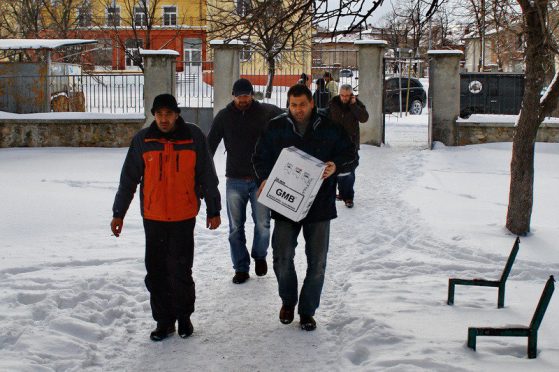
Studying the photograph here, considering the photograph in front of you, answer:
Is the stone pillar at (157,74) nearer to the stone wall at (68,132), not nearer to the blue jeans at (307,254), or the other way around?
the stone wall at (68,132)

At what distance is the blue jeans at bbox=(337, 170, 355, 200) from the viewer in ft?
36.0

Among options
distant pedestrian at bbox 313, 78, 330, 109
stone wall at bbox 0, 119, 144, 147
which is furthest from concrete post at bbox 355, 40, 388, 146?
stone wall at bbox 0, 119, 144, 147

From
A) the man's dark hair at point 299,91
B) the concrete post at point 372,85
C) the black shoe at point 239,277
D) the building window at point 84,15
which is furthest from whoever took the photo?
the building window at point 84,15

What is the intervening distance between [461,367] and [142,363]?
1.97m

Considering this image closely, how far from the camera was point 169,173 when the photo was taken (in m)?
5.54

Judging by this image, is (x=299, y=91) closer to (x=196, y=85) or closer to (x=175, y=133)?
(x=175, y=133)

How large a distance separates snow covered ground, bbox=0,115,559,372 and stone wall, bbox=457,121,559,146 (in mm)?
5269

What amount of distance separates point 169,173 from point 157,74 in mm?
13036

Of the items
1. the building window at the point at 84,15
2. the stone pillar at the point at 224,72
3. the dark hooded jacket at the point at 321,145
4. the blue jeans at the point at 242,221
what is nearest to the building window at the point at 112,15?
the building window at the point at 84,15

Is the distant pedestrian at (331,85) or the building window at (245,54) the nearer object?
the distant pedestrian at (331,85)

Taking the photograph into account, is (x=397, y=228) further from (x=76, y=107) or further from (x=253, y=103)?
(x=76, y=107)

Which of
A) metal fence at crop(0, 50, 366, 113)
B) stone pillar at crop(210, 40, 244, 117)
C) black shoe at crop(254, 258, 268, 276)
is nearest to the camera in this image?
black shoe at crop(254, 258, 268, 276)

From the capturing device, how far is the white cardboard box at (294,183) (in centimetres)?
562

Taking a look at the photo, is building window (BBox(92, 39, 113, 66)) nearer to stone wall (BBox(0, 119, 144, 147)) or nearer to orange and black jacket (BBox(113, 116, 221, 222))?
stone wall (BBox(0, 119, 144, 147))
